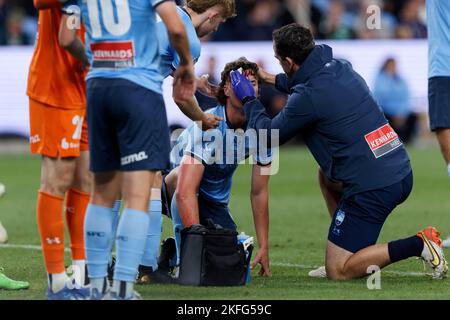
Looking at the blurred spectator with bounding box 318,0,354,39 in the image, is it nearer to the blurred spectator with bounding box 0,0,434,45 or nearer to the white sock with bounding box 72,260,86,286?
the blurred spectator with bounding box 0,0,434,45

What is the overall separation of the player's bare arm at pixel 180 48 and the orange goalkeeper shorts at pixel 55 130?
0.67m

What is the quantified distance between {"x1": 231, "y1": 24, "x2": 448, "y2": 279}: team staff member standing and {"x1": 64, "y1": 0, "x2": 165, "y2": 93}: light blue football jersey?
5.22 ft

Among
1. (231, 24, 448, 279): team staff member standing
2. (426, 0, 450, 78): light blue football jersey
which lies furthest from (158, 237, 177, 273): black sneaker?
(426, 0, 450, 78): light blue football jersey

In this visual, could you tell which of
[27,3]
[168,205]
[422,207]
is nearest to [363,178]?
[168,205]

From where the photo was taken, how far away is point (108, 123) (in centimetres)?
621

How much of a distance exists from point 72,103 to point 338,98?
6.47ft

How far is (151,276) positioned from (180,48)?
2.00m

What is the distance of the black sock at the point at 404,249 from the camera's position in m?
7.42

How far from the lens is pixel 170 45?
Answer: 7934 mm

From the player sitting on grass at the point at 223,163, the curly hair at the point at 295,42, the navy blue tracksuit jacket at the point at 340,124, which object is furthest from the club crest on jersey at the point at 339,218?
the curly hair at the point at 295,42

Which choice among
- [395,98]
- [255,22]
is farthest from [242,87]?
[255,22]

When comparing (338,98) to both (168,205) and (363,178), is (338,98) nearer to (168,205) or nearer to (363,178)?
(363,178)

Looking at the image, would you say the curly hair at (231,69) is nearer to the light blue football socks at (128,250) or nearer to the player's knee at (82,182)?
the player's knee at (82,182)

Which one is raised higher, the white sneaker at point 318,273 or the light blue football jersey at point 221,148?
the light blue football jersey at point 221,148
